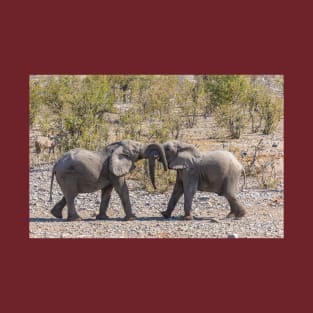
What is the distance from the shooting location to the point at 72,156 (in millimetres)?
17406

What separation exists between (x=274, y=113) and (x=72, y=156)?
1268cm

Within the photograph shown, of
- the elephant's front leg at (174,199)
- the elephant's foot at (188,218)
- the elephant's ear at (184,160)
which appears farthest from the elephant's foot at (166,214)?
the elephant's ear at (184,160)

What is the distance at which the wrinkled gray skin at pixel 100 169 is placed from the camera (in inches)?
685

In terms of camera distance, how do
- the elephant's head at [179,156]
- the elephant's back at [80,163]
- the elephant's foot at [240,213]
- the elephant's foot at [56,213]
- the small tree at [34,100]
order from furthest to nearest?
the small tree at [34,100]
the elephant's foot at [56,213]
the elephant's foot at [240,213]
the elephant's head at [179,156]
the elephant's back at [80,163]

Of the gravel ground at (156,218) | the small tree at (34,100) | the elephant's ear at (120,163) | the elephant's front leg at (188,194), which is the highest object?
the small tree at (34,100)

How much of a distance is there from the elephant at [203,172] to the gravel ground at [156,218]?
57cm

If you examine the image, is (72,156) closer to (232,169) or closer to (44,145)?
(232,169)

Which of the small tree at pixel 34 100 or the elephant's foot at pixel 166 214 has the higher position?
the small tree at pixel 34 100

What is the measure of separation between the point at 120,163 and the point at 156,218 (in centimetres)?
177

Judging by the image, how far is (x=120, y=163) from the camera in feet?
57.5

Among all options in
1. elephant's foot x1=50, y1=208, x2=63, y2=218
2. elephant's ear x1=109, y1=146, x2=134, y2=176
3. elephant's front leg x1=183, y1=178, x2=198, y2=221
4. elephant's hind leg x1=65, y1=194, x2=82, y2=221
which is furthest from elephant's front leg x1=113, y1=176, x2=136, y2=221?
elephant's foot x1=50, y1=208, x2=63, y2=218

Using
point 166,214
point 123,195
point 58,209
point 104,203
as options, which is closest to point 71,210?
point 58,209

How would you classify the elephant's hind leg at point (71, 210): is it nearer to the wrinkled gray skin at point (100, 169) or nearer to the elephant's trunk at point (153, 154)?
the wrinkled gray skin at point (100, 169)

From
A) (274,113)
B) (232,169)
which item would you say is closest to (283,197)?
(232,169)
